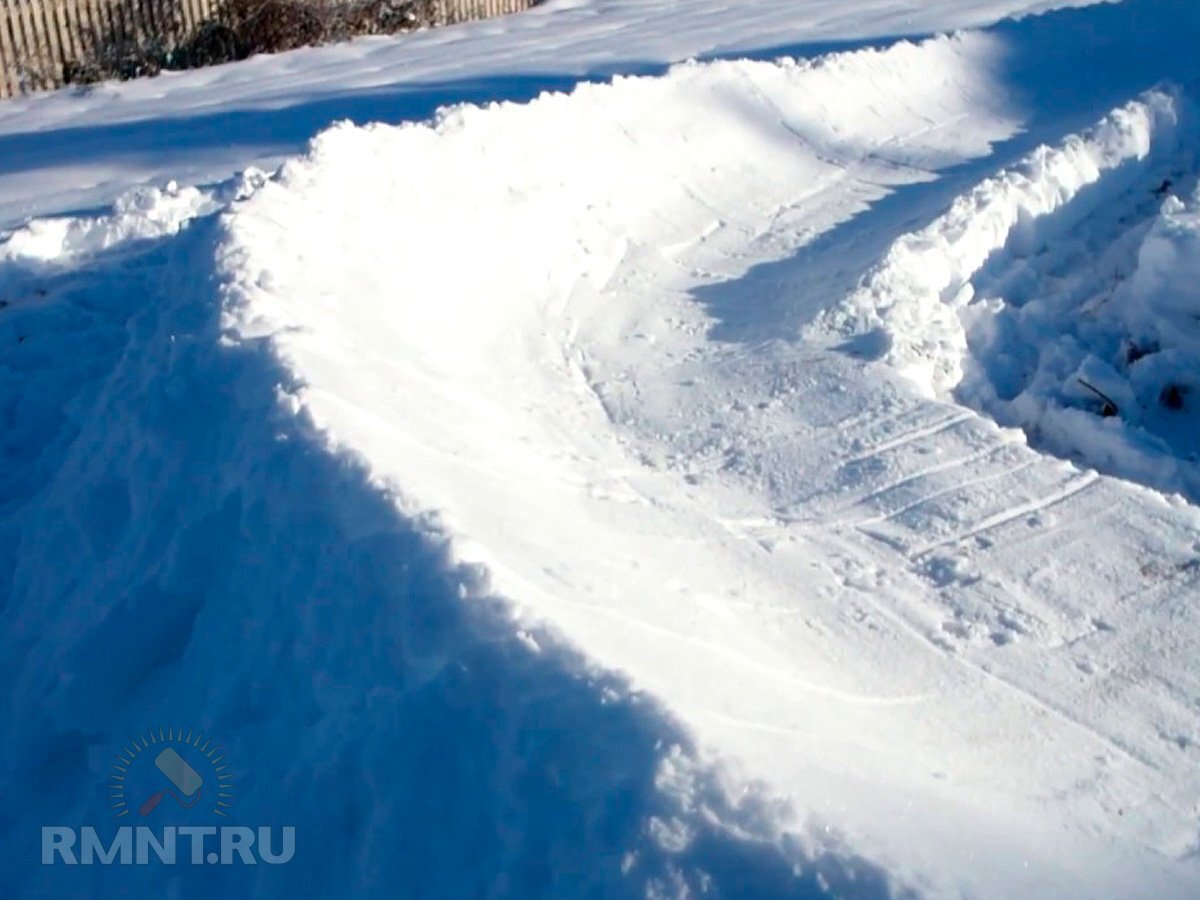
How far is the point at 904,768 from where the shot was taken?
10.8ft

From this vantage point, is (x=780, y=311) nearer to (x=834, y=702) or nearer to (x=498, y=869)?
(x=834, y=702)

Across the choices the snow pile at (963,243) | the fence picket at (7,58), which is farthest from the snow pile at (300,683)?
the fence picket at (7,58)

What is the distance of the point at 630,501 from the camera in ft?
15.8

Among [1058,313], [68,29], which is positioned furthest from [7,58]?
[1058,313]

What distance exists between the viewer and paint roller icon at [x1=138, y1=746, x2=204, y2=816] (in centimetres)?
373

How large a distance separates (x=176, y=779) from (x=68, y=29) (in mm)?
12106

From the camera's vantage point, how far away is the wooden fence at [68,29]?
13.2 metres

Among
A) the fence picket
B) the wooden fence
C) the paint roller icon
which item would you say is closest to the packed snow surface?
the paint roller icon

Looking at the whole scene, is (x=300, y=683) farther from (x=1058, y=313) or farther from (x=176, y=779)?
(x=1058, y=313)

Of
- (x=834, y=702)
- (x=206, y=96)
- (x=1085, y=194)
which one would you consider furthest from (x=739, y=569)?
(x=206, y=96)

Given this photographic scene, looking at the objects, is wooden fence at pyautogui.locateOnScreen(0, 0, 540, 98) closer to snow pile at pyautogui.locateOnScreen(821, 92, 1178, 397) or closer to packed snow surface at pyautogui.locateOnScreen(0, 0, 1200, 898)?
packed snow surface at pyautogui.locateOnScreen(0, 0, 1200, 898)

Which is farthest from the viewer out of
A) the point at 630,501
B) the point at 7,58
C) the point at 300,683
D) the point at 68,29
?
the point at 68,29

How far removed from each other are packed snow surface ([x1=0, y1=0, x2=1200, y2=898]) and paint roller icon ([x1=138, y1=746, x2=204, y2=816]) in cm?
18

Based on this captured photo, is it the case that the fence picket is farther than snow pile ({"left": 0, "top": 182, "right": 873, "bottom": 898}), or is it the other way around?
the fence picket
